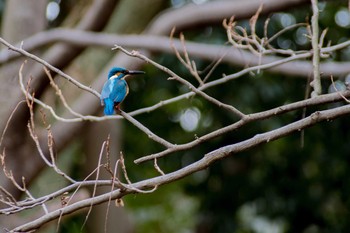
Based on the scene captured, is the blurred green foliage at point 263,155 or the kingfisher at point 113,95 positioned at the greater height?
the kingfisher at point 113,95

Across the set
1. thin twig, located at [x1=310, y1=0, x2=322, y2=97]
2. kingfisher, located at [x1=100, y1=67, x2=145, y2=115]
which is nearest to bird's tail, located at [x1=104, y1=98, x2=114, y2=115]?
kingfisher, located at [x1=100, y1=67, x2=145, y2=115]

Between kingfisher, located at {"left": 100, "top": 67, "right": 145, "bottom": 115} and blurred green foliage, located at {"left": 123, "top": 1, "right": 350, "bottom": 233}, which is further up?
kingfisher, located at {"left": 100, "top": 67, "right": 145, "bottom": 115}

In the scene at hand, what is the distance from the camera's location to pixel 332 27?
755cm

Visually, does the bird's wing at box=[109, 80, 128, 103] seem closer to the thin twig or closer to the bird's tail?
the bird's tail

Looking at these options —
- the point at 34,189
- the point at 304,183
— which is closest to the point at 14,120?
the point at 34,189

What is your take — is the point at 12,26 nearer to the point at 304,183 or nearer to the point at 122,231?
the point at 122,231

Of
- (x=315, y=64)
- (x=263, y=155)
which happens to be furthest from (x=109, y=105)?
(x=263, y=155)

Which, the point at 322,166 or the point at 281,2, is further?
the point at 322,166

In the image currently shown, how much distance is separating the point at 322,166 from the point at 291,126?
508 cm

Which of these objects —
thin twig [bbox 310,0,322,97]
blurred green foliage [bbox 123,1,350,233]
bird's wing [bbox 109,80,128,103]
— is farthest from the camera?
blurred green foliage [bbox 123,1,350,233]

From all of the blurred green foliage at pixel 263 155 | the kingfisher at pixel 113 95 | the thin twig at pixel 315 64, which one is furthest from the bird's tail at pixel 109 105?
the blurred green foliage at pixel 263 155

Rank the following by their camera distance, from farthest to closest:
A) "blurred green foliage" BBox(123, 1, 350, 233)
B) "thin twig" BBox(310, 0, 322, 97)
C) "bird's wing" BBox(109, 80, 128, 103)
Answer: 1. "blurred green foliage" BBox(123, 1, 350, 233)
2. "bird's wing" BBox(109, 80, 128, 103)
3. "thin twig" BBox(310, 0, 322, 97)

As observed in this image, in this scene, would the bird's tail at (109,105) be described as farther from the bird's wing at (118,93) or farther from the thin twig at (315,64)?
the thin twig at (315,64)

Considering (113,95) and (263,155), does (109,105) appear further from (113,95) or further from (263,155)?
(263,155)
